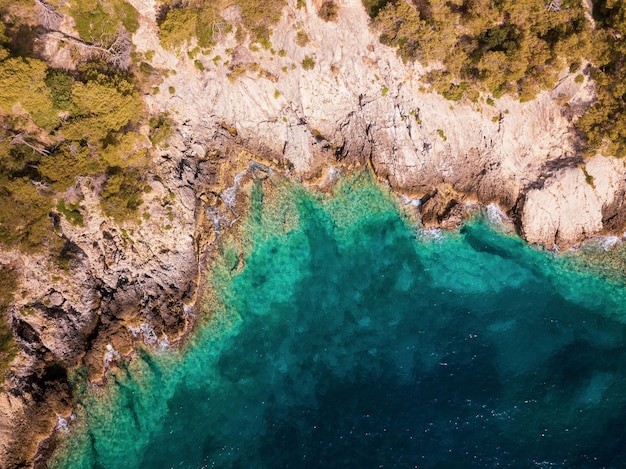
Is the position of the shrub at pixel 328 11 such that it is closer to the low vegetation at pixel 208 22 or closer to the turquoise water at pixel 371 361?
the low vegetation at pixel 208 22

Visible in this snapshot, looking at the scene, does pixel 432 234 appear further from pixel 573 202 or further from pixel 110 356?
pixel 110 356

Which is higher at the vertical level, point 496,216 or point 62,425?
point 496,216

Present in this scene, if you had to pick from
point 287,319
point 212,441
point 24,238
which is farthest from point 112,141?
point 212,441

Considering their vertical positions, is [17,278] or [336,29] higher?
[336,29]

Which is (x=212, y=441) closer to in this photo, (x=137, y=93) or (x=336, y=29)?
(x=137, y=93)

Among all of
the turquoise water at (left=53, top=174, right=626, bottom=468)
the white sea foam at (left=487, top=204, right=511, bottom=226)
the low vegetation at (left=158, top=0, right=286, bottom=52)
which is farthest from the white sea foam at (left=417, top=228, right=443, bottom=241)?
the low vegetation at (left=158, top=0, right=286, bottom=52)

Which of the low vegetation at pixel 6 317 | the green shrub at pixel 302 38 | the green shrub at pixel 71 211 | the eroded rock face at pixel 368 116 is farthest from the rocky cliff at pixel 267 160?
the low vegetation at pixel 6 317

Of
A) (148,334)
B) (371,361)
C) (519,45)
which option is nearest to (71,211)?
(148,334)
